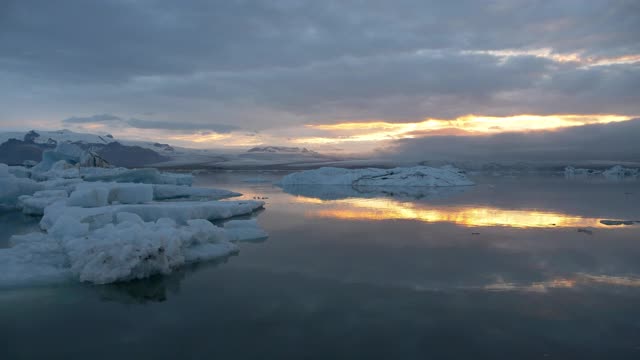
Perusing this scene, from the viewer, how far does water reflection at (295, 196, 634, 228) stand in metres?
12.4

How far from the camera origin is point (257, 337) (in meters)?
Answer: 4.58

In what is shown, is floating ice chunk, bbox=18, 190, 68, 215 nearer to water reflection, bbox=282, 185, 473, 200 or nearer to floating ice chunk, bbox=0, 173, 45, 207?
floating ice chunk, bbox=0, 173, 45, 207

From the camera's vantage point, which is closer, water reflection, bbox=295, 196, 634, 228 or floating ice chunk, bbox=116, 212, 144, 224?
floating ice chunk, bbox=116, 212, 144, 224

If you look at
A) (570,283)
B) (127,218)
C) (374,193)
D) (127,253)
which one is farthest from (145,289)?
(374,193)

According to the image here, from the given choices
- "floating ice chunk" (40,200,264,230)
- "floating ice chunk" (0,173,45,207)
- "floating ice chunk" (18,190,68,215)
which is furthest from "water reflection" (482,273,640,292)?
"floating ice chunk" (0,173,45,207)

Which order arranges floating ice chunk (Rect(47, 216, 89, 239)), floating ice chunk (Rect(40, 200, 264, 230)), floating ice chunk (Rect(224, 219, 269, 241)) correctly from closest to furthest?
floating ice chunk (Rect(47, 216, 89, 239)) → floating ice chunk (Rect(40, 200, 264, 230)) → floating ice chunk (Rect(224, 219, 269, 241))

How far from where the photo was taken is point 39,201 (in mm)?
13812

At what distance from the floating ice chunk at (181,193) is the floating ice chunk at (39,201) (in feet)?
11.5

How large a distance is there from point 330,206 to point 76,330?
12710mm

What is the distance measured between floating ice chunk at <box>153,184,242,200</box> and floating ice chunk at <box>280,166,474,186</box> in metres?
11.1

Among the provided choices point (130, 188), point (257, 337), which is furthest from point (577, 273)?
point (130, 188)

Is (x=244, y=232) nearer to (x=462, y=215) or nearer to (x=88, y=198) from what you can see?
(x=88, y=198)

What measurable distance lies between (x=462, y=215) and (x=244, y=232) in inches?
297

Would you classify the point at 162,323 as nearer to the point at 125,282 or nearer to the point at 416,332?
the point at 125,282
